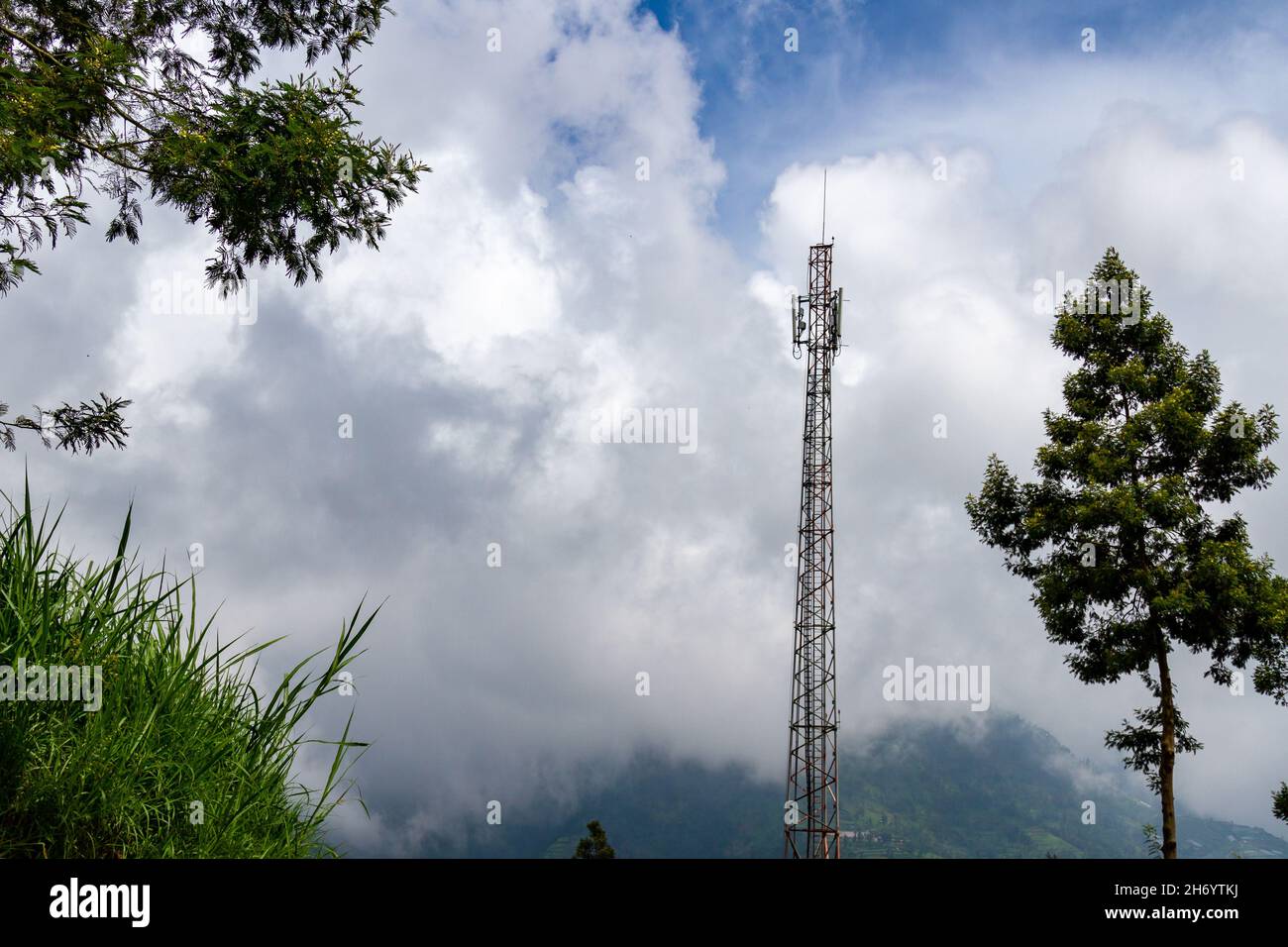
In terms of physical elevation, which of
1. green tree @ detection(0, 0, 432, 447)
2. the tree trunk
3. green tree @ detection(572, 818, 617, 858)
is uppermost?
green tree @ detection(0, 0, 432, 447)

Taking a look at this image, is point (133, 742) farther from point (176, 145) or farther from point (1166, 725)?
point (1166, 725)

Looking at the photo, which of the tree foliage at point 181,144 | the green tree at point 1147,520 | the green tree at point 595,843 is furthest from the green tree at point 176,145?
the green tree at point 595,843

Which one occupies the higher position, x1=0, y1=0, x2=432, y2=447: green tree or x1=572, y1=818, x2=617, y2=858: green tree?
x1=0, y1=0, x2=432, y2=447: green tree

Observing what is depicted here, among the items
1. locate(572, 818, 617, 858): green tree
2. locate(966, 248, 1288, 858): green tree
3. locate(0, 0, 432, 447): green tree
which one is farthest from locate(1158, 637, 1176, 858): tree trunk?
locate(572, 818, 617, 858): green tree

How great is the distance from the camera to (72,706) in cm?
392

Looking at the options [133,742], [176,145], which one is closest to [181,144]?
[176,145]

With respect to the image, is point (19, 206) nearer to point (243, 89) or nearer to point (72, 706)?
point (243, 89)

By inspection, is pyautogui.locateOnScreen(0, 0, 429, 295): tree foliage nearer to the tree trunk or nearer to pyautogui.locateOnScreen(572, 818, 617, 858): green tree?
the tree trunk

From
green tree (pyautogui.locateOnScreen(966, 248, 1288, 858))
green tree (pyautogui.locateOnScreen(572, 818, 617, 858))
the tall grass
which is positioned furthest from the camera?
green tree (pyautogui.locateOnScreen(572, 818, 617, 858))

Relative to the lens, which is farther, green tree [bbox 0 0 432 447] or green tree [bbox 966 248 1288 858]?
green tree [bbox 966 248 1288 858]

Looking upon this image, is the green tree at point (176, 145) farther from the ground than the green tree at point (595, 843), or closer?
farther from the ground

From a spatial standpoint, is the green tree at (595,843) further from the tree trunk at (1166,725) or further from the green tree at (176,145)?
the green tree at (176,145)

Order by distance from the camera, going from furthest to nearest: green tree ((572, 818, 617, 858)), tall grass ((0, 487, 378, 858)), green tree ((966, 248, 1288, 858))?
1. green tree ((572, 818, 617, 858))
2. green tree ((966, 248, 1288, 858))
3. tall grass ((0, 487, 378, 858))
